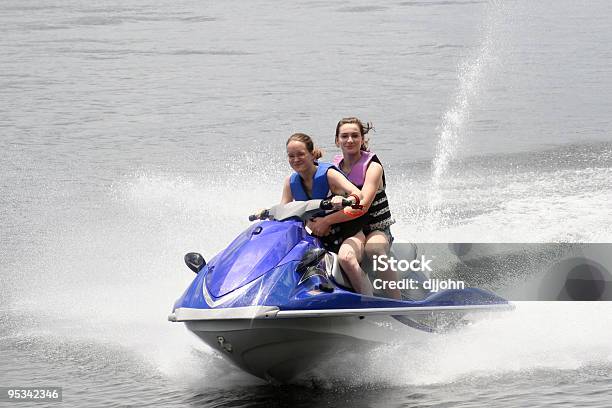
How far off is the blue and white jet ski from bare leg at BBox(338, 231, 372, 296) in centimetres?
7

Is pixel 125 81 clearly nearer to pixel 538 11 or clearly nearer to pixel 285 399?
pixel 538 11

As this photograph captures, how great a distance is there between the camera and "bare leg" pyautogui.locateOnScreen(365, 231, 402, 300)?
849 cm

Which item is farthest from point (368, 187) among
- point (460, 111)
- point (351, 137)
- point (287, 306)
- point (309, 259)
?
point (460, 111)

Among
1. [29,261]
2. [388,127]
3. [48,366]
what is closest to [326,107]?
[388,127]

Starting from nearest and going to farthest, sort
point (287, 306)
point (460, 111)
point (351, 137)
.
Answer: point (287, 306) → point (351, 137) → point (460, 111)

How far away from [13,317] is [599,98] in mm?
15449

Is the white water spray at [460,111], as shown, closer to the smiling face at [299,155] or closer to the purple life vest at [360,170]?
the purple life vest at [360,170]

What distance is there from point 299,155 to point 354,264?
903 mm

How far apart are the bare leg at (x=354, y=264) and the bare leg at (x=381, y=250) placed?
0.10 meters

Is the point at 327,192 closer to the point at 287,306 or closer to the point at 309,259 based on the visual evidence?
the point at 309,259

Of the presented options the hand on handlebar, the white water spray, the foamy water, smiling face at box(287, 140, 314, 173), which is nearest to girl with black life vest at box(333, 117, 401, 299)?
the hand on handlebar

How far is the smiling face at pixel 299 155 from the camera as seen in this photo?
8350 millimetres

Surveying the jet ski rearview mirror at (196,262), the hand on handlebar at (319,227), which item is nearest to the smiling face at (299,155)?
the hand on handlebar at (319,227)

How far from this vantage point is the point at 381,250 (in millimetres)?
8500
